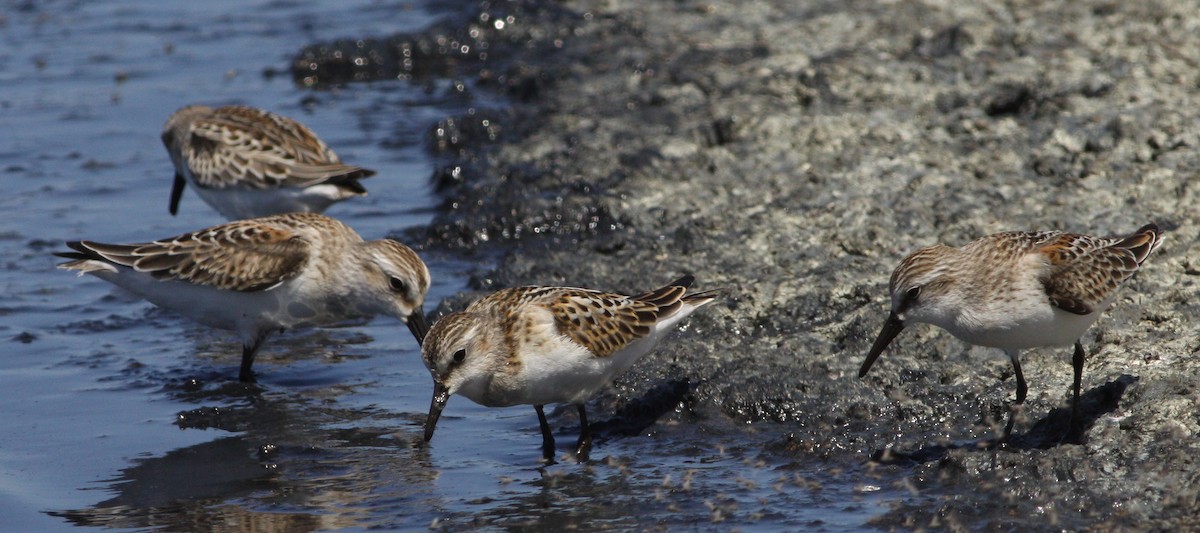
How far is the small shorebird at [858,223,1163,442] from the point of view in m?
6.84

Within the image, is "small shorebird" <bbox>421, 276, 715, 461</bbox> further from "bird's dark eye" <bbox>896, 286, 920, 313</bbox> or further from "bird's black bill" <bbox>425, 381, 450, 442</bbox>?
"bird's dark eye" <bbox>896, 286, 920, 313</bbox>

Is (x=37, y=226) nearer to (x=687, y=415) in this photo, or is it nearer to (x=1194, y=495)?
(x=687, y=415)

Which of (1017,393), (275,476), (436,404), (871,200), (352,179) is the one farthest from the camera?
(352,179)

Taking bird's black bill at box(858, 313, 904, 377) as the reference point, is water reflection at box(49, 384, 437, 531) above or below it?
below

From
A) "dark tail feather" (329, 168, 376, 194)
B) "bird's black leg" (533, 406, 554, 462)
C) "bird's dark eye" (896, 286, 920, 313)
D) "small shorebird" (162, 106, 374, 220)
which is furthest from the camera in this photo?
"small shorebird" (162, 106, 374, 220)

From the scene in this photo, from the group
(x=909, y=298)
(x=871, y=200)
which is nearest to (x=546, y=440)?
(x=909, y=298)

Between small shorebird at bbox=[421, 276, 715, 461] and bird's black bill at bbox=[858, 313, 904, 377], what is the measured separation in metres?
1.08

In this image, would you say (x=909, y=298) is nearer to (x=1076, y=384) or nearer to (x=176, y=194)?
(x=1076, y=384)

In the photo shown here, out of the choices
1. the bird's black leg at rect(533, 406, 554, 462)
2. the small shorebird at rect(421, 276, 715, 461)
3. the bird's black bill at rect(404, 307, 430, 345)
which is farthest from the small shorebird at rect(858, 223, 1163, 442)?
the bird's black bill at rect(404, 307, 430, 345)

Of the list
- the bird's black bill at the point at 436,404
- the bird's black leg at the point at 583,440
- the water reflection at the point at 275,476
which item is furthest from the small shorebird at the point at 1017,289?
the water reflection at the point at 275,476

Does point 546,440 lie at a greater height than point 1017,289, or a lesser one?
lesser

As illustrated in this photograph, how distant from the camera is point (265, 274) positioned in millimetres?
9273

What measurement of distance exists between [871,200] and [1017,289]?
10.8 ft

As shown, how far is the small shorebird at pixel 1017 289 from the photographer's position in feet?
22.4
